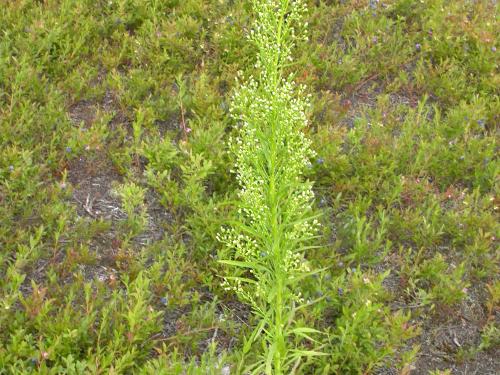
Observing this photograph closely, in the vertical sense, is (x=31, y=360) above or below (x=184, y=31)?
below

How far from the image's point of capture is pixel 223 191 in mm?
6211

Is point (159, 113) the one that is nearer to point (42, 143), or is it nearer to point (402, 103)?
point (42, 143)

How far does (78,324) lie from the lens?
4.77m

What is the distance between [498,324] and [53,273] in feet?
12.0

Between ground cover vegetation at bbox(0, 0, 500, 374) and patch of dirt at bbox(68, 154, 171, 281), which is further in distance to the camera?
patch of dirt at bbox(68, 154, 171, 281)

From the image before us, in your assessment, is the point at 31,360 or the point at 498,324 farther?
the point at 498,324

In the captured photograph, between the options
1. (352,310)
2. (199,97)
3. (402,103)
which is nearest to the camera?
(352,310)

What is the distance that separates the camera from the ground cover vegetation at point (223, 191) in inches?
193

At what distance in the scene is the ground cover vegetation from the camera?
16.0 feet

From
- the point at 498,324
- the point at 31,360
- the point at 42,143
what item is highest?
the point at 42,143

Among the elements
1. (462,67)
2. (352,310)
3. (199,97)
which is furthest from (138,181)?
(462,67)

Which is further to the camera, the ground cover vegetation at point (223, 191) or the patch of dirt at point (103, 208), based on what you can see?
the patch of dirt at point (103, 208)

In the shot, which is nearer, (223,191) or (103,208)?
(103,208)

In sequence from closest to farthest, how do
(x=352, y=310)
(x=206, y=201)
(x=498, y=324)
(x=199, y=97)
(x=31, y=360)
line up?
(x=31, y=360), (x=352, y=310), (x=498, y=324), (x=206, y=201), (x=199, y=97)
